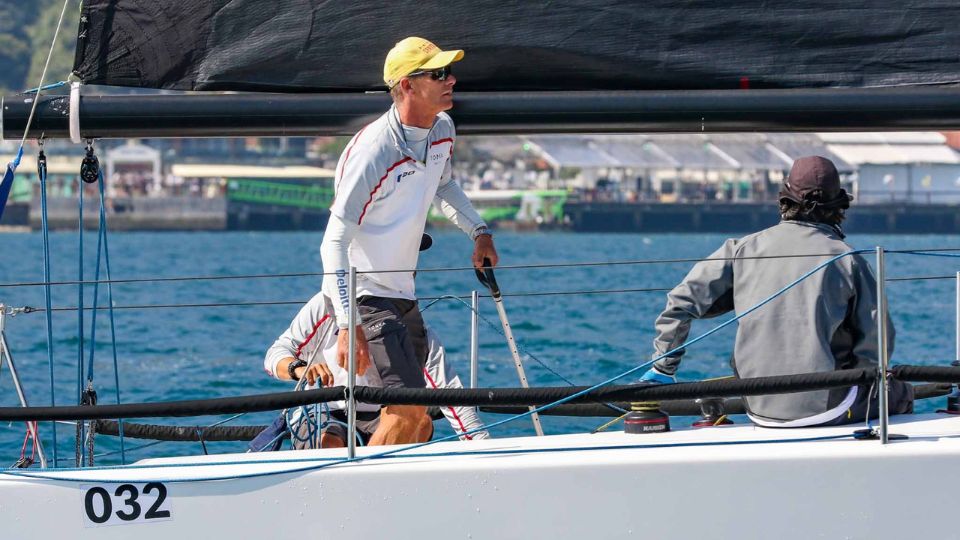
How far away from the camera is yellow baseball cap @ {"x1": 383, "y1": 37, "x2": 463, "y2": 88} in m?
3.89

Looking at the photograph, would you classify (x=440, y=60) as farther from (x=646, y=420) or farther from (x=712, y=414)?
(x=712, y=414)

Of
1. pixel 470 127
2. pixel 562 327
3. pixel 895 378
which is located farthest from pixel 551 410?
pixel 562 327

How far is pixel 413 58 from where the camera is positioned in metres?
3.91

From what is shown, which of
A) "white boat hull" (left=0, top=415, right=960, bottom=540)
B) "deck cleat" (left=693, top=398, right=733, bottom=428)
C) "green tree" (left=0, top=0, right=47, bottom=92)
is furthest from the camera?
"green tree" (left=0, top=0, right=47, bottom=92)

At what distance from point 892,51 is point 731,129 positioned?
540mm

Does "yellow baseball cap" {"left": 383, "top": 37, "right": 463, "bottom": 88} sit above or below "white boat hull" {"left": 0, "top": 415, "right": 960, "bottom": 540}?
above

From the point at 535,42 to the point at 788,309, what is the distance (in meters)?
1.13

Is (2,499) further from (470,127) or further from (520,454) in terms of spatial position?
(470,127)

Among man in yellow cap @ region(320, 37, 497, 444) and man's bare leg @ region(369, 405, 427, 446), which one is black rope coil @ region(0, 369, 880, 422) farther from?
man's bare leg @ region(369, 405, 427, 446)

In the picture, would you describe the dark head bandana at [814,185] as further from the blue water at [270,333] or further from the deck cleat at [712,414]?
the blue water at [270,333]

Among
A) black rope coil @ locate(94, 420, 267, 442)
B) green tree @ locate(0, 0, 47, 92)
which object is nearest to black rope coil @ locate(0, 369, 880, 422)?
black rope coil @ locate(94, 420, 267, 442)

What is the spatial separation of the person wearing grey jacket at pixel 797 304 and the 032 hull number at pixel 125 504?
4.09 ft

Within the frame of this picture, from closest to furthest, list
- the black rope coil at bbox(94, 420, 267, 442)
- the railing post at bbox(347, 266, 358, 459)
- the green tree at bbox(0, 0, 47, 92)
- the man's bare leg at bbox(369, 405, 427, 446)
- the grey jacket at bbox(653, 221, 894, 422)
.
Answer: the railing post at bbox(347, 266, 358, 459)
the grey jacket at bbox(653, 221, 894, 422)
the man's bare leg at bbox(369, 405, 427, 446)
the black rope coil at bbox(94, 420, 267, 442)
the green tree at bbox(0, 0, 47, 92)

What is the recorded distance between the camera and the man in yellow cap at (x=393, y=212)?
3908 mm
